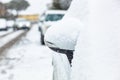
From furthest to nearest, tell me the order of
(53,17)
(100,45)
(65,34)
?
1. (53,17)
2. (65,34)
3. (100,45)

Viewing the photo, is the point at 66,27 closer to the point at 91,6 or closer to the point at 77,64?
the point at 91,6

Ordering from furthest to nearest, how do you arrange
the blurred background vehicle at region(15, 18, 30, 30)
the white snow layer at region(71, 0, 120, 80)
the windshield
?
the blurred background vehicle at region(15, 18, 30, 30) → the windshield → the white snow layer at region(71, 0, 120, 80)

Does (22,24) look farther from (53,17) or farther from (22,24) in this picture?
(53,17)

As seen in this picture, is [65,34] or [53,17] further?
[53,17]

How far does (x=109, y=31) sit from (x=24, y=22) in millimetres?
58244

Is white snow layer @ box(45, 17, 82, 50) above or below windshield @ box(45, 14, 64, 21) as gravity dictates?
above

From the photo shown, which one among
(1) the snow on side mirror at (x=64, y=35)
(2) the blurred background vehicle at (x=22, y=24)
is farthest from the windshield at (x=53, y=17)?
(2) the blurred background vehicle at (x=22, y=24)

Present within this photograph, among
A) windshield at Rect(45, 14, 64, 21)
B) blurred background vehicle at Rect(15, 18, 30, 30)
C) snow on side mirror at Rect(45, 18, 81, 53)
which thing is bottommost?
blurred background vehicle at Rect(15, 18, 30, 30)

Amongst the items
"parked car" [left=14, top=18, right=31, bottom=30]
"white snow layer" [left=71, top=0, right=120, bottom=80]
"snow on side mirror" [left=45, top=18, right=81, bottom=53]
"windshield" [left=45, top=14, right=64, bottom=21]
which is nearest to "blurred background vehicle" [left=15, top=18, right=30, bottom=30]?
"parked car" [left=14, top=18, right=31, bottom=30]

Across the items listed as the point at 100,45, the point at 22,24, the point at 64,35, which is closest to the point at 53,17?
the point at 64,35

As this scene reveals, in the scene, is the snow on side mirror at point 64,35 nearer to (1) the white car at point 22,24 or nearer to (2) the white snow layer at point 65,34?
(2) the white snow layer at point 65,34

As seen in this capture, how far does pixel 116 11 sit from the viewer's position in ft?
9.33

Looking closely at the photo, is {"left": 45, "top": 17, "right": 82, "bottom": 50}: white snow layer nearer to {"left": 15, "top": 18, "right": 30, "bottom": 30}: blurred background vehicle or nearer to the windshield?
the windshield

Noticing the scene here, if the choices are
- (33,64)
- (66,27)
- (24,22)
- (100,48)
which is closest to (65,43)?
(66,27)
